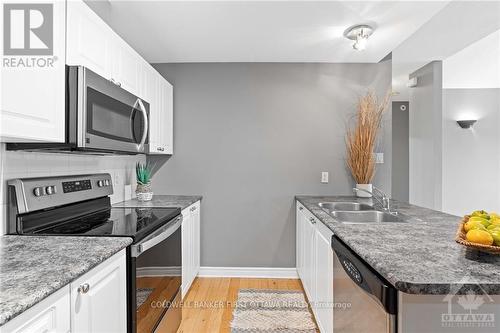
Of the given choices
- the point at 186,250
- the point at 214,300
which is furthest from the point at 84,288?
the point at 214,300

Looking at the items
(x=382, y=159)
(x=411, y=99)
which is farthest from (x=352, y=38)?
(x=382, y=159)

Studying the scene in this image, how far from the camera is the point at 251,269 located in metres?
3.29

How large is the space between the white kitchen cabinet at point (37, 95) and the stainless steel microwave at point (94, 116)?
1.7 inches

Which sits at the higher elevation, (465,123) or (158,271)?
(465,123)

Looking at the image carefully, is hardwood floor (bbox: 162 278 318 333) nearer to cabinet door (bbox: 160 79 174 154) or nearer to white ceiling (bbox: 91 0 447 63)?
cabinet door (bbox: 160 79 174 154)

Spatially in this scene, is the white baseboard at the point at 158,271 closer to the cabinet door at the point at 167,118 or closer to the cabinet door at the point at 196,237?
the cabinet door at the point at 196,237

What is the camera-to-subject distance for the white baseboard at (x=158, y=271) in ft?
4.74

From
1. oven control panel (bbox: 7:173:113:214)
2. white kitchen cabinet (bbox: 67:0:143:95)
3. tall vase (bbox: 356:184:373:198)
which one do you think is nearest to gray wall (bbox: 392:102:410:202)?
tall vase (bbox: 356:184:373:198)

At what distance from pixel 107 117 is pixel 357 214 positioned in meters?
2.00

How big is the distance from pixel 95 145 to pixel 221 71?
2055 mm

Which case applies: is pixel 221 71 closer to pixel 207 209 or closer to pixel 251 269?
pixel 207 209

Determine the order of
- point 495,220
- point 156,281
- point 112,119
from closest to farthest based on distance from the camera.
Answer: point 495,220 → point 156,281 → point 112,119

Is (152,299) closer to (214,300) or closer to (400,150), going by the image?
(214,300)

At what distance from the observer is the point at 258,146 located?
3.32 metres
